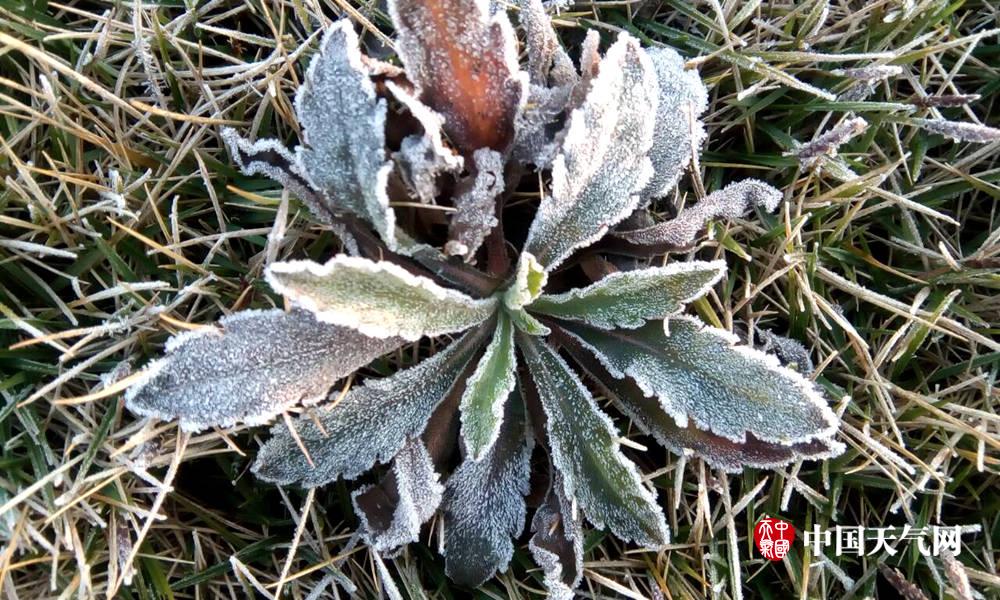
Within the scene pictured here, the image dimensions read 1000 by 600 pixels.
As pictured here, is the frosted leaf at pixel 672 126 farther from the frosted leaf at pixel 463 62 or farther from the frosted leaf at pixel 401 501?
the frosted leaf at pixel 401 501

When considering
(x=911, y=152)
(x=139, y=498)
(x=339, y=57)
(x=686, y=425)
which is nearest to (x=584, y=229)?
(x=686, y=425)

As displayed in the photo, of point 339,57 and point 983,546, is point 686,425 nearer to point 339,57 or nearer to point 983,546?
point 983,546

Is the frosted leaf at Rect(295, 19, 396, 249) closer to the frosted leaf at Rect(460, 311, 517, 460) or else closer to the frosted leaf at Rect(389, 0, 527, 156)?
the frosted leaf at Rect(389, 0, 527, 156)

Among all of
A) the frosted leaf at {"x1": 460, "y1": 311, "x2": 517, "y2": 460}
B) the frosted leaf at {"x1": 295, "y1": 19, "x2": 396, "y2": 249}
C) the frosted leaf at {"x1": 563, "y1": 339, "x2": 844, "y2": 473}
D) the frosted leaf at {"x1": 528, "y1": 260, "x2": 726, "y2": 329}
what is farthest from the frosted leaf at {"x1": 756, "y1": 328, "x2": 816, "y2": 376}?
the frosted leaf at {"x1": 295, "y1": 19, "x2": 396, "y2": 249}

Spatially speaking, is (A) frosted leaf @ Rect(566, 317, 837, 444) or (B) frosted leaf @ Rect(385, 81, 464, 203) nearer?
(B) frosted leaf @ Rect(385, 81, 464, 203)

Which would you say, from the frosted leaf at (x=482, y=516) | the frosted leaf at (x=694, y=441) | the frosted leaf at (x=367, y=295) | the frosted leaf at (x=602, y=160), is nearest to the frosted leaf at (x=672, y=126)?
the frosted leaf at (x=602, y=160)

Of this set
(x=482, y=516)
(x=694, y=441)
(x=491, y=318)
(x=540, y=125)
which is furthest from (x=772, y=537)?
(x=540, y=125)
